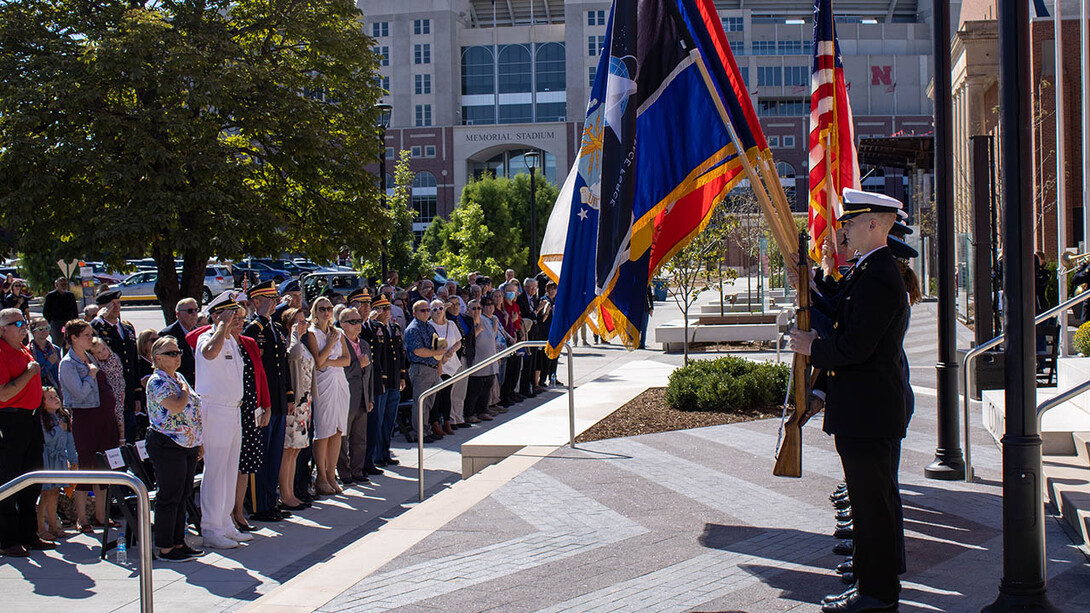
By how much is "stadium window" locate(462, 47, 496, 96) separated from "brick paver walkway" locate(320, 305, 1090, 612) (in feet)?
302

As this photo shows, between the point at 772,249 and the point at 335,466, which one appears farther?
the point at 772,249

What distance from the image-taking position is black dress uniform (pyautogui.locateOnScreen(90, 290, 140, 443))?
9.65m

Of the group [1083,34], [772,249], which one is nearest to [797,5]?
[772,249]

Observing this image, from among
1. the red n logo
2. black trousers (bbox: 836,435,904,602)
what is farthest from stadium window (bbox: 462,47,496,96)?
black trousers (bbox: 836,435,904,602)

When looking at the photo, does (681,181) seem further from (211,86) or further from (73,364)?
(211,86)

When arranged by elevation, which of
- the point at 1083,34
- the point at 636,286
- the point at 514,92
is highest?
the point at 514,92

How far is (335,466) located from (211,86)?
9259 mm

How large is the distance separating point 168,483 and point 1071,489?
6613 mm

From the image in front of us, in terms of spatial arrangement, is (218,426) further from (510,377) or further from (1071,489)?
(510,377)

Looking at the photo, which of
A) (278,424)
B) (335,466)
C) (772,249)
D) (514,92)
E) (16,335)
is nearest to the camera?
(16,335)

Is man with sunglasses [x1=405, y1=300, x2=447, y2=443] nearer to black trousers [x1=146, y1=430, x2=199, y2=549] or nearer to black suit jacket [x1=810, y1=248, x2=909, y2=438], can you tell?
black trousers [x1=146, y1=430, x2=199, y2=549]

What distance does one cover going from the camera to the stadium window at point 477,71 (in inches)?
3890

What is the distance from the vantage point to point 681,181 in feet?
23.2

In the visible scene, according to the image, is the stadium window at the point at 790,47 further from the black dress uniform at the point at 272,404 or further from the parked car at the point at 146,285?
the black dress uniform at the point at 272,404
